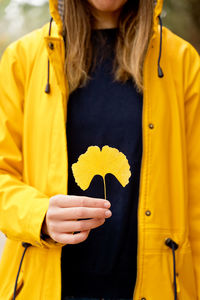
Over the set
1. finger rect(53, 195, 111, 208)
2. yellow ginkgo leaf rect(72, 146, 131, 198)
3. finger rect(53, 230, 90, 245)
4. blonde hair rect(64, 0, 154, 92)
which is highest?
blonde hair rect(64, 0, 154, 92)

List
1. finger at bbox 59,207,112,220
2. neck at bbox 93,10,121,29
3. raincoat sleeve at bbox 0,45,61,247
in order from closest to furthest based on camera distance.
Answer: finger at bbox 59,207,112,220 < raincoat sleeve at bbox 0,45,61,247 < neck at bbox 93,10,121,29

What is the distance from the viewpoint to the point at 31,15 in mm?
2332

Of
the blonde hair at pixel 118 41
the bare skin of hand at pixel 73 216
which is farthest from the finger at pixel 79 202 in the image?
the blonde hair at pixel 118 41

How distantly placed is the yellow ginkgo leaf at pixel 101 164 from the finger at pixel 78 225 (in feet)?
0.32

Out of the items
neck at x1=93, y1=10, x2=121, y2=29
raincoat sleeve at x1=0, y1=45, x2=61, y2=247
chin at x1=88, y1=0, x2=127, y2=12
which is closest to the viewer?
raincoat sleeve at x1=0, y1=45, x2=61, y2=247

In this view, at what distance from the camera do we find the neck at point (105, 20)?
154cm

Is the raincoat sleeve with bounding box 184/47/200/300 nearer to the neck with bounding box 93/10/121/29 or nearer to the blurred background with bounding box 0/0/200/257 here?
the neck with bounding box 93/10/121/29

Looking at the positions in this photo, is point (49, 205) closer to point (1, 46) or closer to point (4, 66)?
point (4, 66)

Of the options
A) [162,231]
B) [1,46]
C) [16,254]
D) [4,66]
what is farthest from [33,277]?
[1,46]

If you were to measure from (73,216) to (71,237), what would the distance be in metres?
0.06

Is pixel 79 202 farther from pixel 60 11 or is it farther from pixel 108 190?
pixel 60 11

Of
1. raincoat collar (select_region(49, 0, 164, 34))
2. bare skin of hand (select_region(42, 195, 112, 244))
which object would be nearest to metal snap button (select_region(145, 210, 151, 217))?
bare skin of hand (select_region(42, 195, 112, 244))

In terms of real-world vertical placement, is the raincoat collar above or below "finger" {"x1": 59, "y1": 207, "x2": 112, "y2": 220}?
above

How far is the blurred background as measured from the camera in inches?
91.1
